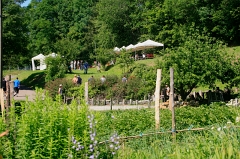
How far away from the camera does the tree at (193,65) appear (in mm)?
22000

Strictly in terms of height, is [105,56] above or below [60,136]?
above

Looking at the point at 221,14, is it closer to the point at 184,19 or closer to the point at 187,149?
the point at 184,19

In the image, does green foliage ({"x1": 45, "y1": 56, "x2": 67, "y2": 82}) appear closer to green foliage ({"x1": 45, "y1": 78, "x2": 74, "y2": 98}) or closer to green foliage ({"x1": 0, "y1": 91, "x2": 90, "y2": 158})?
green foliage ({"x1": 45, "y1": 78, "x2": 74, "y2": 98})

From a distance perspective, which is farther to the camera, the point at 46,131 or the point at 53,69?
the point at 53,69

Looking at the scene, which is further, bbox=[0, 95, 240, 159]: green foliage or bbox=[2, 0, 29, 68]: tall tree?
bbox=[2, 0, 29, 68]: tall tree

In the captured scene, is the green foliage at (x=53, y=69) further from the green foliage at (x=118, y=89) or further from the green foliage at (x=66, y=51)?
the green foliage at (x=118, y=89)

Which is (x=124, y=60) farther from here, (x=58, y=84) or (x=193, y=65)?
(x=193, y=65)

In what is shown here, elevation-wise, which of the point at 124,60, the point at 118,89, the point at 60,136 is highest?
the point at 124,60

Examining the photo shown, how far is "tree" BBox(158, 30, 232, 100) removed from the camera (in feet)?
72.2

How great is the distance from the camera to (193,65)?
72.4 feet

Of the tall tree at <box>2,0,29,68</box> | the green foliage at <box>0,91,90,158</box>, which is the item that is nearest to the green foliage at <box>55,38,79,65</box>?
the tall tree at <box>2,0,29,68</box>

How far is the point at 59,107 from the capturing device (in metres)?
6.98

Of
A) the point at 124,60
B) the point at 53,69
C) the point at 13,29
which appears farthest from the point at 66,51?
the point at 124,60

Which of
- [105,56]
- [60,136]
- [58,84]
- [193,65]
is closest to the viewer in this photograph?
[60,136]
